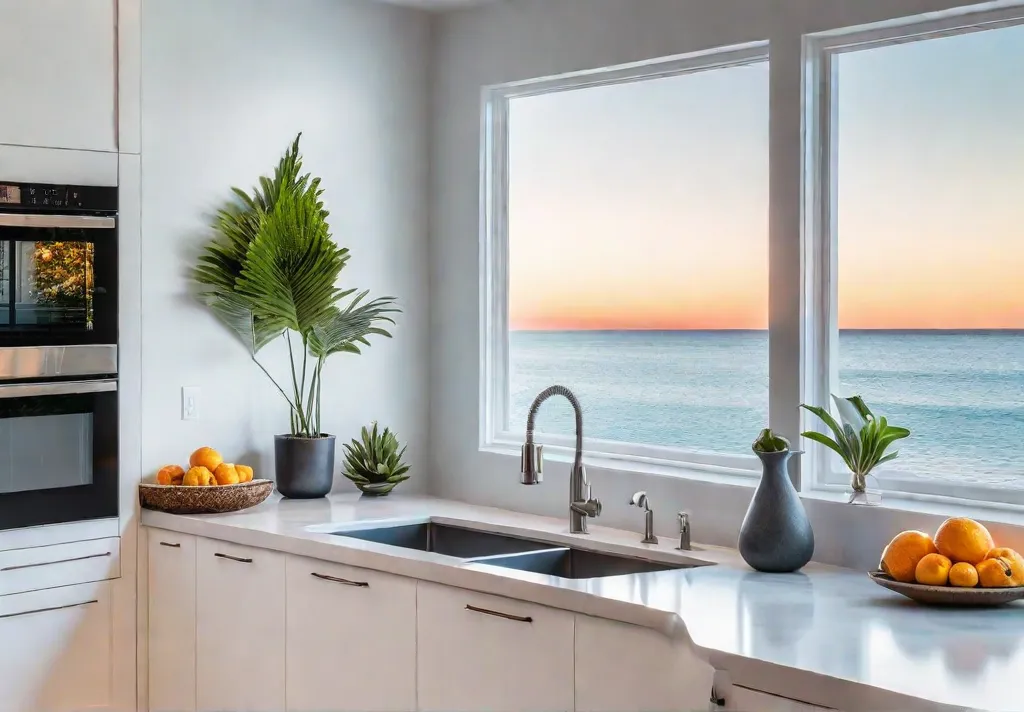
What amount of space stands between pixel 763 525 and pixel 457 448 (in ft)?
5.04

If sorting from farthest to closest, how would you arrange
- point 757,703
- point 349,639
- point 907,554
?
1. point 349,639
2. point 907,554
3. point 757,703

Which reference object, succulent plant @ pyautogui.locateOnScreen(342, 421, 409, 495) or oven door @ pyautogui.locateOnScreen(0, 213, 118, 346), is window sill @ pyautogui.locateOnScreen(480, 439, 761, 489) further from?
oven door @ pyautogui.locateOnScreen(0, 213, 118, 346)

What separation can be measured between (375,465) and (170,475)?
68 centimetres

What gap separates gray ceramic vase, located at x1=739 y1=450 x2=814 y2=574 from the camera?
2.71m

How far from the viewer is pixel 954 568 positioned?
238 cm

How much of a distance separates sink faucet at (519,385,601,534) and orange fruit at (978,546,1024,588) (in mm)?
1105

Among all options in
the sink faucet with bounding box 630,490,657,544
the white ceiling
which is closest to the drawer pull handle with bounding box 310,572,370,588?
the sink faucet with bounding box 630,490,657,544

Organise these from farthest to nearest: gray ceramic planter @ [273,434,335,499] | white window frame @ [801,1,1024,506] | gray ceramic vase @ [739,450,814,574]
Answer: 1. gray ceramic planter @ [273,434,335,499]
2. white window frame @ [801,1,1024,506]
3. gray ceramic vase @ [739,450,814,574]

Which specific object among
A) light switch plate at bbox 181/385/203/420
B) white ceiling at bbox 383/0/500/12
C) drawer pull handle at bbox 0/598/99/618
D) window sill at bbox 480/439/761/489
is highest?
white ceiling at bbox 383/0/500/12

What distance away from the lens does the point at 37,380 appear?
324 cm

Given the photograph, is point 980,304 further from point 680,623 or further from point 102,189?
point 102,189

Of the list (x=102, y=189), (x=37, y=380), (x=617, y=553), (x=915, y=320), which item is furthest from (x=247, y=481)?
(x=915, y=320)

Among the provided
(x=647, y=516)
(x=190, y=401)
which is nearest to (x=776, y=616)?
(x=647, y=516)

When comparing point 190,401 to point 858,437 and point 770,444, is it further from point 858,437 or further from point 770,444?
point 858,437
